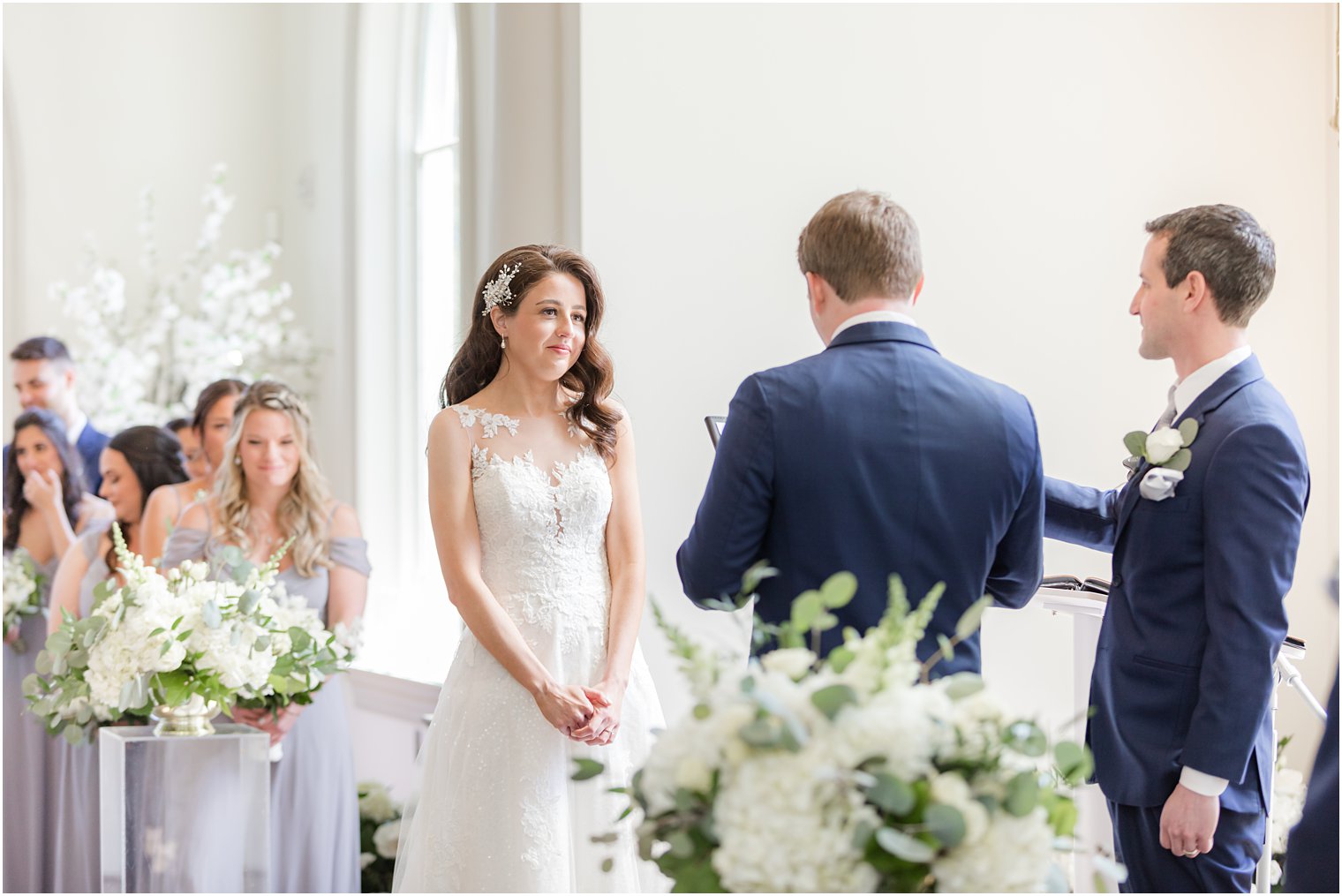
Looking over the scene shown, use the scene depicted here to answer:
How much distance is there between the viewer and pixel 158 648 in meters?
3.19

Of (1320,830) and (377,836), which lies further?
(377,836)

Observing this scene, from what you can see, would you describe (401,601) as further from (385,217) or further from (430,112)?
(430,112)

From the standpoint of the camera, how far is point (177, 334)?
7.49m

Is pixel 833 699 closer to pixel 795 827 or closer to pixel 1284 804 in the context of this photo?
pixel 795 827

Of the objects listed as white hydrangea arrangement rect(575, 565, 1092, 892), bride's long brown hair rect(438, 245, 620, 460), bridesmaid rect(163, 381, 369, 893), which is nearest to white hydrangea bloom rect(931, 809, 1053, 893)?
white hydrangea arrangement rect(575, 565, 1092, 892)

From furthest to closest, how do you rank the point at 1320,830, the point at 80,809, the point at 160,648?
the point at 80,809 < the point at 160,648 < the point at 1320,830

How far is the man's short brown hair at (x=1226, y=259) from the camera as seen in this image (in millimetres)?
2584

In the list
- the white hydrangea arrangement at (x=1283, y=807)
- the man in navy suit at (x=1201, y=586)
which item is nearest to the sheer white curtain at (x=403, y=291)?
the white hydrangea arrangement at (x=1283, y=807)

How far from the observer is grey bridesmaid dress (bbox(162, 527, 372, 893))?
14.3ft

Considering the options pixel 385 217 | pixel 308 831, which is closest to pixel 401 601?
pixel 385 217

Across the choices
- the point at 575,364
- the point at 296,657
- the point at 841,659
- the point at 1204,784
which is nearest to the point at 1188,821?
the point at 1204,784

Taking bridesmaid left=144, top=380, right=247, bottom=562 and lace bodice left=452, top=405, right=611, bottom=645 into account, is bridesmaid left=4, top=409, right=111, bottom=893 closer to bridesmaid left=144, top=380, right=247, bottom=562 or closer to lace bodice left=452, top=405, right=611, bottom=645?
bridesmaid left=144, top=380, right=247, bottom=562

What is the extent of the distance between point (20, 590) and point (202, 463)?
89cm

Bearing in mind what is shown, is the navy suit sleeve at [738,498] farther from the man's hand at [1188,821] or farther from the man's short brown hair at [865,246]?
the man's hand at [1188,821]
